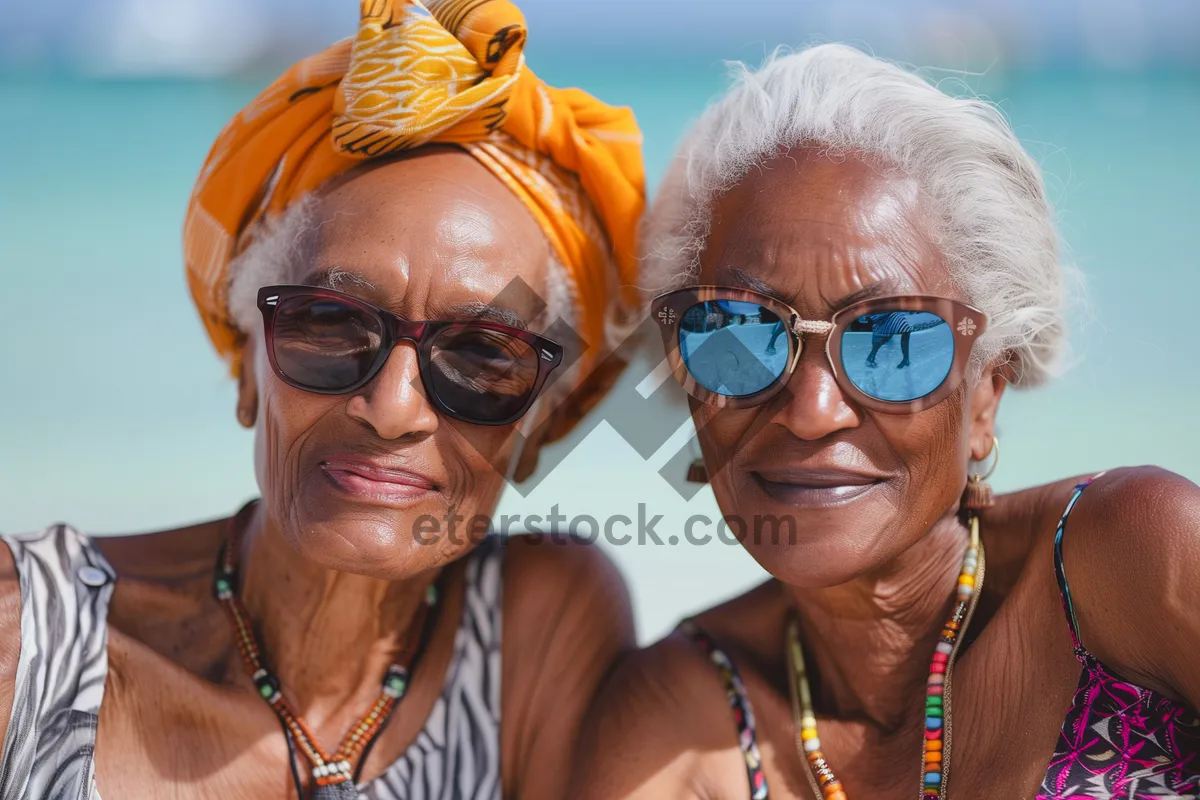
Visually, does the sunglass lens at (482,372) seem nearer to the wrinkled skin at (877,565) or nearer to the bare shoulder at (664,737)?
the wrinkled skin at (877,565)

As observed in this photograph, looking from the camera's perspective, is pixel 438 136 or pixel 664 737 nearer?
pixel 664 737

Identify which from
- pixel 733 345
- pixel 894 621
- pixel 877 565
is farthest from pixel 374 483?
pixel 894 621

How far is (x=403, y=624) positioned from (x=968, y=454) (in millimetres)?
1412

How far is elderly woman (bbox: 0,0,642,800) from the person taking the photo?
247 cm

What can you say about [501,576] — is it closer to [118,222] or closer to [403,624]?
[403,624]

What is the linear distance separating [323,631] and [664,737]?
33.9 inches

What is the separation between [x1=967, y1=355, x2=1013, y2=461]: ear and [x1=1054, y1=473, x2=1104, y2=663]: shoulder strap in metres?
0.25

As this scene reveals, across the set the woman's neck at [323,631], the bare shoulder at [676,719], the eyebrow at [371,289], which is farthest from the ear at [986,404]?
the woman's neck at [323,631]

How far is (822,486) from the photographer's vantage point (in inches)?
90.2

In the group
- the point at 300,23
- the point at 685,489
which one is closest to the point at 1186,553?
the point at 685,489

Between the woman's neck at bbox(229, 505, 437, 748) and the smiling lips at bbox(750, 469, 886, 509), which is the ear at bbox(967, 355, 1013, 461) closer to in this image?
the smiling lips at bbox(750, 469, 886, 509)

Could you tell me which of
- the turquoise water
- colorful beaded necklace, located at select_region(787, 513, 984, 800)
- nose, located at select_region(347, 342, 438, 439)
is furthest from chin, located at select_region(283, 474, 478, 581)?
the turquoise water

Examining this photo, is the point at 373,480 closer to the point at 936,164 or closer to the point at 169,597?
the point at 169,597

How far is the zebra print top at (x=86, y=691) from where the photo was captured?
7.83 ft
